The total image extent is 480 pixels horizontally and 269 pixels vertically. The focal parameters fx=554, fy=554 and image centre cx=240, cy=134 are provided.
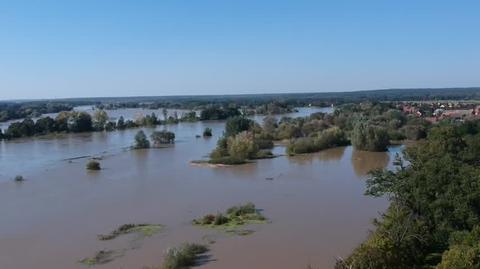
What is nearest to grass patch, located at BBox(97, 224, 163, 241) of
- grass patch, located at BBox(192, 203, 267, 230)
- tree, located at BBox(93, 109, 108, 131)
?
grass patch, located at BBox(192, 203, 267, 230)

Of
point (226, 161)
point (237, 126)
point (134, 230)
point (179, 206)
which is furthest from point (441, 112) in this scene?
point (134, 230)

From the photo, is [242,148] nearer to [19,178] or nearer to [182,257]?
[19,178]

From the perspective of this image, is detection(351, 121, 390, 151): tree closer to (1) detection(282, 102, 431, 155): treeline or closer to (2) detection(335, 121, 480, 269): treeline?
(1) detection(282, 102, 431, 155): treeline

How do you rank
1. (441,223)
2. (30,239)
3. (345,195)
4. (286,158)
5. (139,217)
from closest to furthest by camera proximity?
(441,223), (30,239), (139,217), (345,195), (286,158)

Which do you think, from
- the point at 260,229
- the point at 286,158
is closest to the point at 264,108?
the point at 286,158

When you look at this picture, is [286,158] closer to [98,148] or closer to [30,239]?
[98,148]

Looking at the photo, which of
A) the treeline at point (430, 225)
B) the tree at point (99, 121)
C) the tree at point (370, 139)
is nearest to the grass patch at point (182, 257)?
the treeline at point (430, 225)
